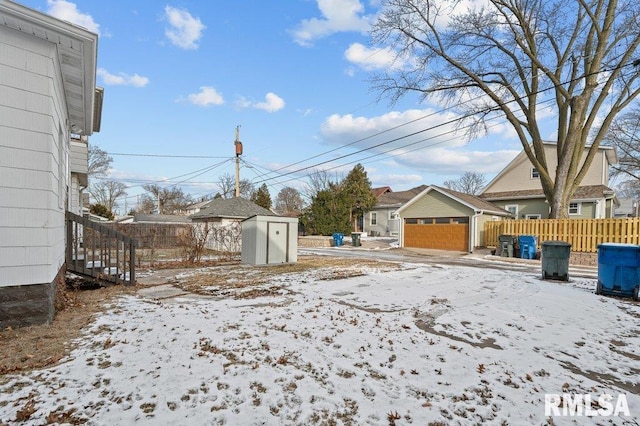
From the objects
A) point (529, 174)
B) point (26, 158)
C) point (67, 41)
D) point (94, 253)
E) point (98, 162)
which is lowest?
Answer: point (94, 253)

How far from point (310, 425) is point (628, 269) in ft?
26.8

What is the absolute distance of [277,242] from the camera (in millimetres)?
12453

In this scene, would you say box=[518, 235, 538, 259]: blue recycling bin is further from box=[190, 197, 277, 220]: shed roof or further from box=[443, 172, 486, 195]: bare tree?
box=[443, 172, 486, 195]: bare tree

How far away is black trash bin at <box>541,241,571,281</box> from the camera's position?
9.27 m

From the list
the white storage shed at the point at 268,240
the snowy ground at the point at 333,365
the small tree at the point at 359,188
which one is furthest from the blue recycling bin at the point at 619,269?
the small tree at the point at 359,188

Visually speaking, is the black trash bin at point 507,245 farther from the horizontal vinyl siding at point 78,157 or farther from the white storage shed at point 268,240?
the horizontal vinyl siding at point 78,157

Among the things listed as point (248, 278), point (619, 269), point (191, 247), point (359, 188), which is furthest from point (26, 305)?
point (359, 188)

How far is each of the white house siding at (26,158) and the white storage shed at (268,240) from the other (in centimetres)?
752

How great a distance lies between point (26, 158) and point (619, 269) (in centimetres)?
1089

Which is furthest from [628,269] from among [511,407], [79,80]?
[79,80]

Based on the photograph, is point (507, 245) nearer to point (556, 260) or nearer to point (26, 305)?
point (556, 260)

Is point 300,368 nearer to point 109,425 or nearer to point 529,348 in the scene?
point 109,425

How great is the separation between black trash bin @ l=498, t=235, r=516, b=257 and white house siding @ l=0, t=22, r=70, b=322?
17.5 meters

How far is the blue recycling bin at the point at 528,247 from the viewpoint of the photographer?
15.6m
